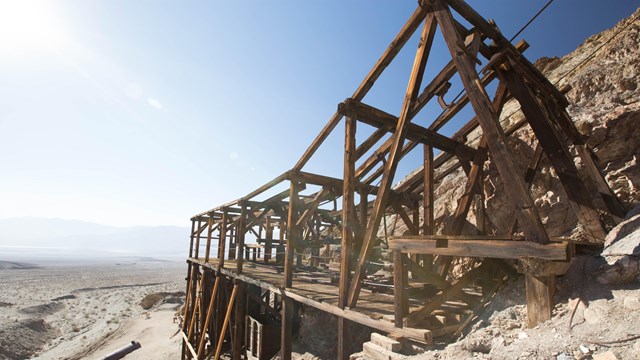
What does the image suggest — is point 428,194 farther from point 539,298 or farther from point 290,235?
point 539,298

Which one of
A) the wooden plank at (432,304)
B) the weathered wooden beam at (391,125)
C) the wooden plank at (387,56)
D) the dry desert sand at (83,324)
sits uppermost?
the wooden plank at (387,56)

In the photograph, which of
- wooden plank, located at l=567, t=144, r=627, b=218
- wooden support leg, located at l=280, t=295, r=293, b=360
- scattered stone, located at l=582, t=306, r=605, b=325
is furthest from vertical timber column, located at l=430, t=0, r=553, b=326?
wooden support leg, located at l=280, t=295, r=293, b=360

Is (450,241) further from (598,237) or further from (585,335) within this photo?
(598,237)

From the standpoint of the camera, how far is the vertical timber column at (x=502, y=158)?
3045mm

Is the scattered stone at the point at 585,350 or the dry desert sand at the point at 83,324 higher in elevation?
the scattered stone at the point at 585,350

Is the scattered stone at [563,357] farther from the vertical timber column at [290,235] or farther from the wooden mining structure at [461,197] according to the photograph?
the vertical timber column at [290,235]

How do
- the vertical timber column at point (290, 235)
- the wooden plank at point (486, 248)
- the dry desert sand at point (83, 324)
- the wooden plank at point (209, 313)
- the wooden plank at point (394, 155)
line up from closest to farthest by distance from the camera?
the wooden plank at point (486, 248) → the wooden plank at point (394, 155) → the vertical timber column at point (290, 235) → the wooden plank at point (209, 313) → the dry desert sand at point (83, 324)

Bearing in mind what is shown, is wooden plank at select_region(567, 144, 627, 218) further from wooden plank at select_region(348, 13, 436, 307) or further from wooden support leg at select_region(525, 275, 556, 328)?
wooden plank at select_region(348, 13, 436, 307)

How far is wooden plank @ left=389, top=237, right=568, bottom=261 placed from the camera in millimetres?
2893

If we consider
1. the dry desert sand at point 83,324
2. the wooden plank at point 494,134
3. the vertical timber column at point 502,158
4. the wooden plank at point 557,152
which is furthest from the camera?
the dry desert sand at point 83,324

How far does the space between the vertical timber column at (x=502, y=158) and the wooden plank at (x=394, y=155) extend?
360 mm

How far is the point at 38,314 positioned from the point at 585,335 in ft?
142

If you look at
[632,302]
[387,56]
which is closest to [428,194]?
[387,56]

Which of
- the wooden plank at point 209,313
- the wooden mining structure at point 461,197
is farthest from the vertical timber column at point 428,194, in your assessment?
the wooden plank at point 209,313
